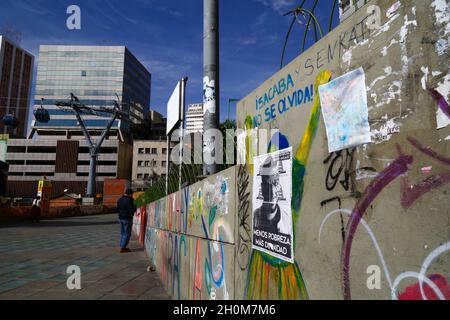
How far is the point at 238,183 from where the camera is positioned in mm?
2725

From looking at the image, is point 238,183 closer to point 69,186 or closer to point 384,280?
point 384,280

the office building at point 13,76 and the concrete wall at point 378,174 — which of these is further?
the office building at point 13,76

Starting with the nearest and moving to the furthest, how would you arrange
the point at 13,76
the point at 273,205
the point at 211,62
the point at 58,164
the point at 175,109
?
1. the point at 273,205
2. the point at 211,62
3. the point at 175,109
4. the point at 58,164
5. the point at 13,76

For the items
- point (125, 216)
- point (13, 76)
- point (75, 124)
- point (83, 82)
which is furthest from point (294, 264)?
point (13, 76)

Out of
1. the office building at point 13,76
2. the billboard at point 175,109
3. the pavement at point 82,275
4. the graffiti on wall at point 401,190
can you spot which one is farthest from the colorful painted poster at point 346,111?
the office building at point 13,76

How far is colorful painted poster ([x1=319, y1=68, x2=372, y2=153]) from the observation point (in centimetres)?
152

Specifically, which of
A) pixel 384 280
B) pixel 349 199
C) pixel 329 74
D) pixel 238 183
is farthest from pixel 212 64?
pixel 384 280

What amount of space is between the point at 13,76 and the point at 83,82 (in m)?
32.2

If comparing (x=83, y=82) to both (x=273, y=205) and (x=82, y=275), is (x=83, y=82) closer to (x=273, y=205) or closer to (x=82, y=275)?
(x=82, y=275)

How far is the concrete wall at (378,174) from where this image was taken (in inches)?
45.9

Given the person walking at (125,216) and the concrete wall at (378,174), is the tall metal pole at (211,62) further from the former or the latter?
the person walking at (125,216)

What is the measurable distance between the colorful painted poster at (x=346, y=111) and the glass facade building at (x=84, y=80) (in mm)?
99587

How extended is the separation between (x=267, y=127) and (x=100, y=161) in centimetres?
8873

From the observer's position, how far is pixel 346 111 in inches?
63.7
